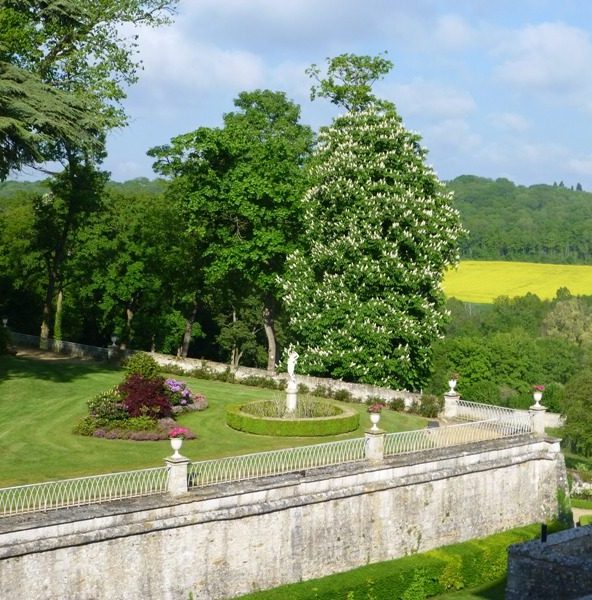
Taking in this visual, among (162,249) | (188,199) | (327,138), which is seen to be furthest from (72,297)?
(327,138)

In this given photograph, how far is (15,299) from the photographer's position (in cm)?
6172

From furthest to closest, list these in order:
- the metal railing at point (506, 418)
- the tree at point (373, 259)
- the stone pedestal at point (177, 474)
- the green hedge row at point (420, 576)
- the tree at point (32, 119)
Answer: the tree at point (373, 259) → the metal railing at point (506, 418) → the tree at point (32, 119) → the green hedge row at point (420, 576) → the stone pedestal at point (177, 474)

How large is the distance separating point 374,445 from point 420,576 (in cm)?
419

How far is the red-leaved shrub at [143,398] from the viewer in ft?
105

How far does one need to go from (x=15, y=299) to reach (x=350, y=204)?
27.3 meters

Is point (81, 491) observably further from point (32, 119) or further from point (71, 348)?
point (71, 348)

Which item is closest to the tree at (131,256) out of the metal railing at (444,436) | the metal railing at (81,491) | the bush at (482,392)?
the metal railing at (444,436)

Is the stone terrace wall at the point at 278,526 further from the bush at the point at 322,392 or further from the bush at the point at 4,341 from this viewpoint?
the bush at the point at 4,341

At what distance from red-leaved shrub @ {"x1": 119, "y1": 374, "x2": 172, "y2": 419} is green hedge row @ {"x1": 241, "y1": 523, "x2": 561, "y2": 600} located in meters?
8.66

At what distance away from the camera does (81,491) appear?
23.6m

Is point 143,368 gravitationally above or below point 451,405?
above

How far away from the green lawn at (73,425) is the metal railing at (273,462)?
2.28 meters

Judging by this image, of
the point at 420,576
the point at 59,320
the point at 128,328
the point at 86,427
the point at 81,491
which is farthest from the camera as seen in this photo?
the point at 59,320

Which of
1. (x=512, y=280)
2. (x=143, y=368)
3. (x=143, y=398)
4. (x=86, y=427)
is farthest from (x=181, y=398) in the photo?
(x=512, y=280)
